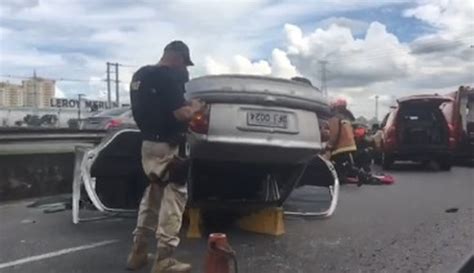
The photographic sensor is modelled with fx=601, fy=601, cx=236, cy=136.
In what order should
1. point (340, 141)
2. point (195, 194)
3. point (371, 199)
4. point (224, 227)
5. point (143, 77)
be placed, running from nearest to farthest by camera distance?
point (143, 77) → point (195, 194) → point (224, 227) → point (371, 199) → point (340, 141)

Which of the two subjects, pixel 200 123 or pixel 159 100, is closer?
pixel 159 100

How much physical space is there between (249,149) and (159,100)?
88 centimetres

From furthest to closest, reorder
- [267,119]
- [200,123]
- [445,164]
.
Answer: [445,164], [267,119], [200,123]

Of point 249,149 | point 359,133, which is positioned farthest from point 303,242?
point 359,133

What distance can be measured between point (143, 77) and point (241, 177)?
166 cm

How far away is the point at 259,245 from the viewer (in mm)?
5578

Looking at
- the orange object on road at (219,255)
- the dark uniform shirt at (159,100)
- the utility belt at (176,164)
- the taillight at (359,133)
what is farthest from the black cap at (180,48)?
the taillight at (359,133)

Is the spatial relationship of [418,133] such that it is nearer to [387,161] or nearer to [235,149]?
[387,161]

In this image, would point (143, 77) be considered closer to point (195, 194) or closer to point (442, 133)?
point (195, 194)

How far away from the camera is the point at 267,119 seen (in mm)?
5066

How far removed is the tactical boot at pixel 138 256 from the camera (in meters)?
4.68

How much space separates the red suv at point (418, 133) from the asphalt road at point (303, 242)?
269 inches

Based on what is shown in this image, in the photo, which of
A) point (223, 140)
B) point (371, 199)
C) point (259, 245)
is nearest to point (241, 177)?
point (259, 245)

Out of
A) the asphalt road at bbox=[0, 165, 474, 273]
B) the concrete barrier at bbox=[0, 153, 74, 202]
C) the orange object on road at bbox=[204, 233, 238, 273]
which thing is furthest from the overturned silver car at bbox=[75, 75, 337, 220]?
the concrete barrier at bbox=[0, 153, 74, 202]
